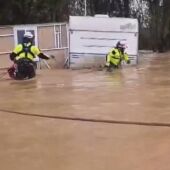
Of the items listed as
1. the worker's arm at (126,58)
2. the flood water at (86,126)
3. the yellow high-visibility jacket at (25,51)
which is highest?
the yellow high-visibility jacket at (25,51)

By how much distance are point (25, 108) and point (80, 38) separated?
36.5 feet

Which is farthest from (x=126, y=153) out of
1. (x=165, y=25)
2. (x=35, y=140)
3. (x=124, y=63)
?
(x=165, y=25)

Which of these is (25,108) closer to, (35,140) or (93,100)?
(93,100)

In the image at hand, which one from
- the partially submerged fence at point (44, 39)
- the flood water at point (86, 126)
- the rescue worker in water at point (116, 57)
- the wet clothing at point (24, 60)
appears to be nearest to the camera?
the flood water at point (86, 126)

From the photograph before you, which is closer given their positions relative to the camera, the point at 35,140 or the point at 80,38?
the point at 35,140

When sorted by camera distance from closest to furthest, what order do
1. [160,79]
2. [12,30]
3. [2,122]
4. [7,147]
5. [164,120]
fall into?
1. [7,147]
2. [164,120]
3. [2,122]
4. [160,79]
5. [12,30]

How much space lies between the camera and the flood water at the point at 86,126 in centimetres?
669

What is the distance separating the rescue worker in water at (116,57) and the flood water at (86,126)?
16.3 feet

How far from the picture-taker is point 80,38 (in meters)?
21.6

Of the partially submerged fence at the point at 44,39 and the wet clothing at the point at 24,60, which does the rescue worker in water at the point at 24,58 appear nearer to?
the wet clothing at the point at 24,60

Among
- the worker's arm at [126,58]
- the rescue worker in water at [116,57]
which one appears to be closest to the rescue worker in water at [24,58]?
the rescue worker in water at [116,57]

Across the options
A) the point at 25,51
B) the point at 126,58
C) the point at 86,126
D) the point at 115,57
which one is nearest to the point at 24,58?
the point at 25,51

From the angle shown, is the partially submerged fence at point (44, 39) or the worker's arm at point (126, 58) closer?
the worker's arm at point (126, 58)

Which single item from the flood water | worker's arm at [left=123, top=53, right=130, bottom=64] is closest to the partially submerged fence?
worker's arm at [left=123, top=53, right=130, bottom=64]
